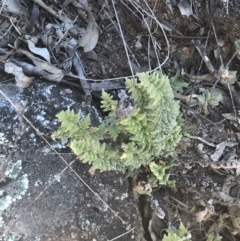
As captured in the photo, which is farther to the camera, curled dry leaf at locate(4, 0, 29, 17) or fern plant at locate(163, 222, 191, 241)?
curled dry leaf at locate(4, 0, 29, 17)

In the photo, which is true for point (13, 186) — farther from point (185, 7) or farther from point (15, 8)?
point (185, 7)

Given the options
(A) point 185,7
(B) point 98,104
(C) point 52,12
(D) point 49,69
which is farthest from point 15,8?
(A) point 185,7

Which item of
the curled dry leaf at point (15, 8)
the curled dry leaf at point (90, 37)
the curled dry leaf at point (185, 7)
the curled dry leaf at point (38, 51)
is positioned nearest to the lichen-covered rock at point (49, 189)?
the curled dry leaf at point (38, 51)

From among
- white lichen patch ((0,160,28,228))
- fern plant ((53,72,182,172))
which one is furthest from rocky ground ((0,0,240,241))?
fern plant ((53,72,182,172))

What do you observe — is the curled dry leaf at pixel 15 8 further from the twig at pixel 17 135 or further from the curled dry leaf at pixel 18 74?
the twig at pixel 17 135

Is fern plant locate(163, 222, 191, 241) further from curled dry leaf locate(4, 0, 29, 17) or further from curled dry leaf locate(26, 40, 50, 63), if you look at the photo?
curled dry leaf locate(4, 0, 29, 17)

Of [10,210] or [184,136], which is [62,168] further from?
[184,136]

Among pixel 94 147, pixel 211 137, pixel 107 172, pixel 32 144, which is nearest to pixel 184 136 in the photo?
pixel 211 137
